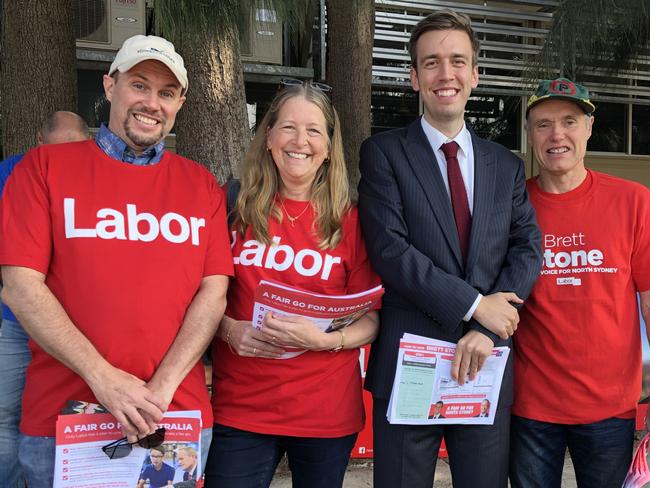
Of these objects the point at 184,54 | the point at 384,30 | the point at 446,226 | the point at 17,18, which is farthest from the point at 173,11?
the point at 384,30

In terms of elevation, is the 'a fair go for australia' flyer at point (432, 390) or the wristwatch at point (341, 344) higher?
the wristwatch at point (341, 344)

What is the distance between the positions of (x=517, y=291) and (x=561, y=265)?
0.31m

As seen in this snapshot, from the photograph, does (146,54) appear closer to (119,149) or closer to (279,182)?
(119,149)

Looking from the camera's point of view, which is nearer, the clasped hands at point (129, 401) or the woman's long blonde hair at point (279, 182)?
the clasped hands at point (129, 401)

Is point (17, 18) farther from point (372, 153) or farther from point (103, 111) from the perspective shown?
point (103, 111)

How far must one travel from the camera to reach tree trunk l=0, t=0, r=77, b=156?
14.8 ft

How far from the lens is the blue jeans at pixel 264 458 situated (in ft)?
7.39

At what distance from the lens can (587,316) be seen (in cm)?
243

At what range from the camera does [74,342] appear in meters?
1.91

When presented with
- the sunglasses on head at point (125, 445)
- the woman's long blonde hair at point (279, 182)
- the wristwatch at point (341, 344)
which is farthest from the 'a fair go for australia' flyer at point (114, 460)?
the woman's long blonde hair at point (279, 182)

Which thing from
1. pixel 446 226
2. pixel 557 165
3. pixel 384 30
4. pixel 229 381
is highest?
pixel 384 30

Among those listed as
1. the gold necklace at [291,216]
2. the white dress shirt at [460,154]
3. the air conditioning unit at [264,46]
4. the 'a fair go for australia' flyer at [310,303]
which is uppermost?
the air conditioning unit at [264,46]

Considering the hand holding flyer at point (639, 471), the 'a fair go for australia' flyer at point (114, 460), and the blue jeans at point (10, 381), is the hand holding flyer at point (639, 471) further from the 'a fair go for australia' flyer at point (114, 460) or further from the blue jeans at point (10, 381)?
the blue jeans at point (10, 381)

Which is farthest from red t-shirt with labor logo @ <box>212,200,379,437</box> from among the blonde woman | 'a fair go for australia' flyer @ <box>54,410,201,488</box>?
'a fair go for australia' flyer @ <box>54,410,201,488</box>
